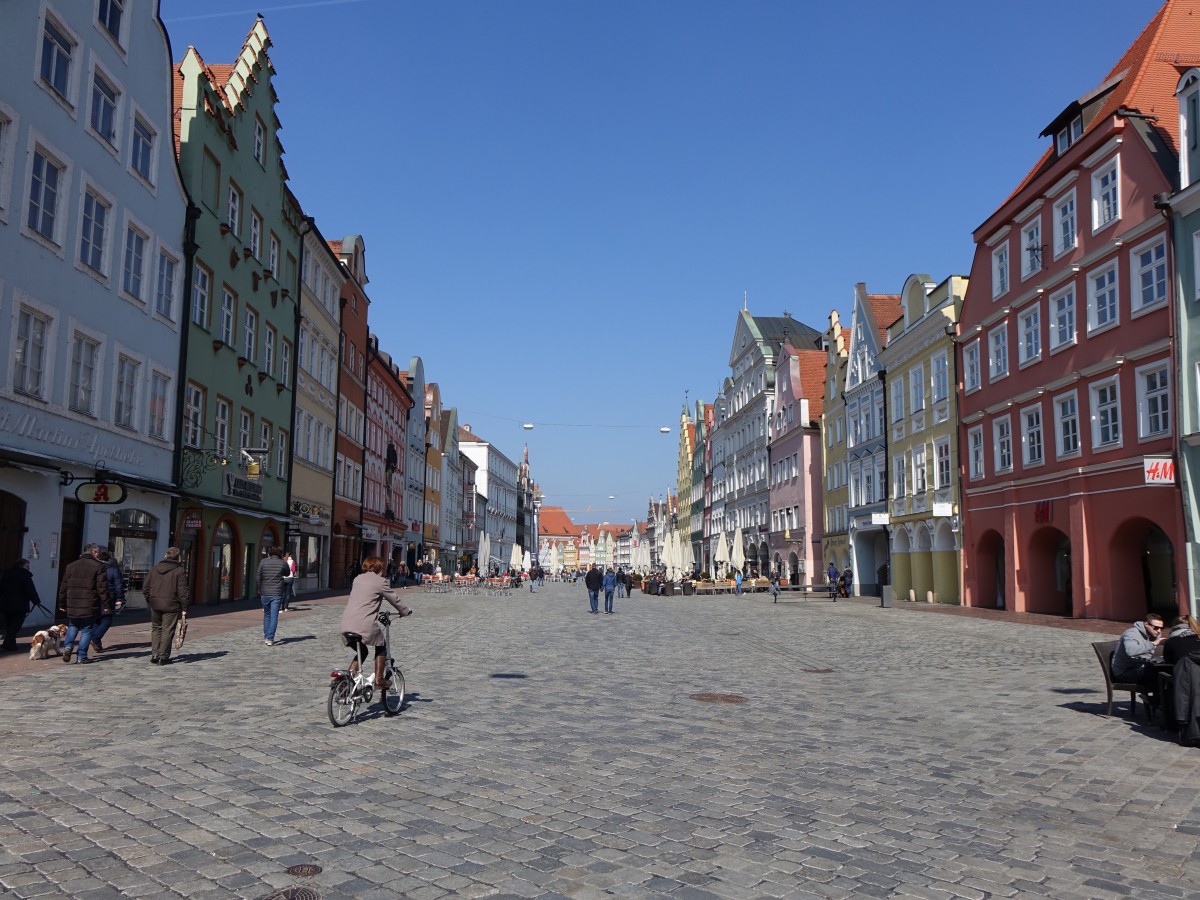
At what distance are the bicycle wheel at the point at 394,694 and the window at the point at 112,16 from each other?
18.7 metres

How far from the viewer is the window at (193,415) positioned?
2716 centimetres

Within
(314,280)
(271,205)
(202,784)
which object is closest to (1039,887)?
(202,784)

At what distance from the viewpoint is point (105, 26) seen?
22.1 metres

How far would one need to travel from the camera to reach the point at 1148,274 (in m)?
25.3

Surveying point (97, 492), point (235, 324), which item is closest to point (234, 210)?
point (235, 324)

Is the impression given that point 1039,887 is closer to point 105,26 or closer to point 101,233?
point 101,233

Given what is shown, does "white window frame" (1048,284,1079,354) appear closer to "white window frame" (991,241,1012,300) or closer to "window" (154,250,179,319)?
"white window frame" (991,241,1012,300)

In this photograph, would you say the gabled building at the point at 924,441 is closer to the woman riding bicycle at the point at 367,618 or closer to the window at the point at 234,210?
the window at the point at 234,210

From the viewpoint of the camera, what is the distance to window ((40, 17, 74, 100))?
64.5 ft

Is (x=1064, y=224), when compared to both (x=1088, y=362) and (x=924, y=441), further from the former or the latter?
(x=924, y=441)

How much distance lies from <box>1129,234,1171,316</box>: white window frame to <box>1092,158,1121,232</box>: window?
58.1 inches

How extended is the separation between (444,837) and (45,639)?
11.2 meters

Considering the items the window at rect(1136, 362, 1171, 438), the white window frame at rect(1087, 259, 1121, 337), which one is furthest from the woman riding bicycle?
the white window frame at rect(1087, 259, 1121, 337)

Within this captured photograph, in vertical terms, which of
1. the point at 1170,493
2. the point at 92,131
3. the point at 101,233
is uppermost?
the point at 92,131
